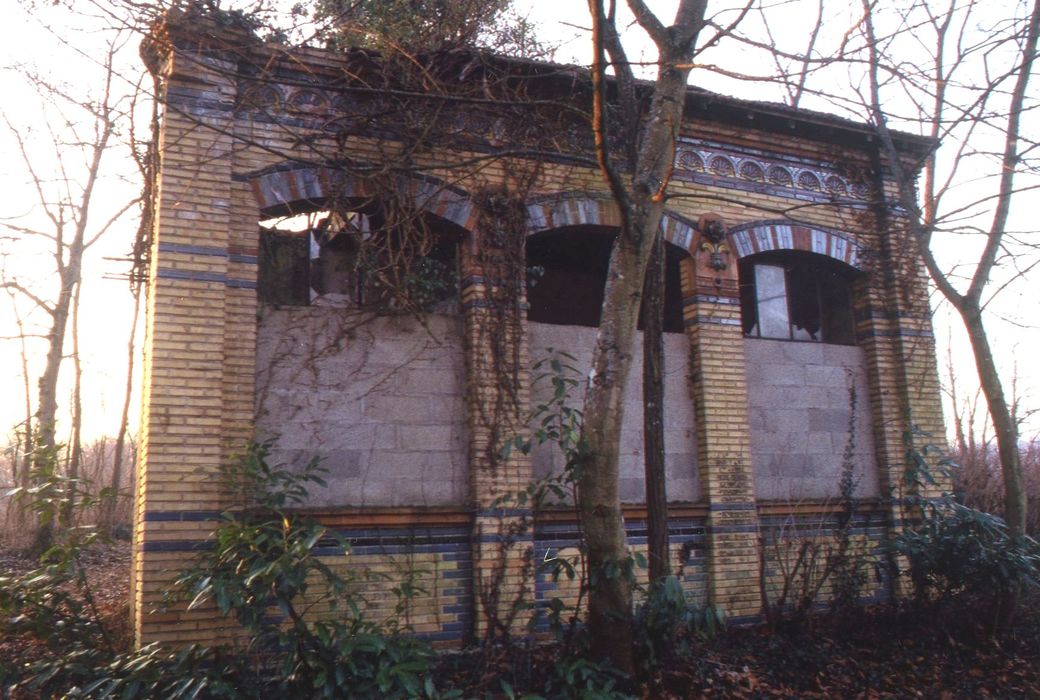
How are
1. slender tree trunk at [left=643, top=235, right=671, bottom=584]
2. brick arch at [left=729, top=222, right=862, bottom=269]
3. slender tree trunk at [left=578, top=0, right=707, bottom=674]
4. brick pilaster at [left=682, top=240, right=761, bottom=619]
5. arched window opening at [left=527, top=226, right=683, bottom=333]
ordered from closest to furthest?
slender tree trunk at [left=578, top=0, right=707, bottom=674], slender tree trunk at [left=643, top=235, right=671, bottom=584], brick pilaster at [left=682, top=240, right=761, bottom=619], arched window opening at [left=527, top=226, right=683, bottom=333], brick arch at [left=729, top=222, right=862, bottom=269]

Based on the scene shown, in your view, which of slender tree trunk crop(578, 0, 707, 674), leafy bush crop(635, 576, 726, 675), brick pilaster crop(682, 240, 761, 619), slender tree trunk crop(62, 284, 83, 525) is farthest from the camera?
slender tree trunk crop(62, 284, 83, 525)

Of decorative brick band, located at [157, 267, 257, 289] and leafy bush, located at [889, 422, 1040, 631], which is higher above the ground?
decorative brick band, located at [157, 267, 257, 289]

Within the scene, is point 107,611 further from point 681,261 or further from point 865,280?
point 865,280

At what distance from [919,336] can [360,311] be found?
289 inches

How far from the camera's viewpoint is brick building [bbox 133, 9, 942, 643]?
8203 millimetres

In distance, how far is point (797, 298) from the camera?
11.7 meters

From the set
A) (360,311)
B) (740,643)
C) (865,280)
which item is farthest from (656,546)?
(865,280)

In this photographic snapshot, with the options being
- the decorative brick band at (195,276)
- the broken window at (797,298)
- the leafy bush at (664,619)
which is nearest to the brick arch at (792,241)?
the broken window at (797,298)

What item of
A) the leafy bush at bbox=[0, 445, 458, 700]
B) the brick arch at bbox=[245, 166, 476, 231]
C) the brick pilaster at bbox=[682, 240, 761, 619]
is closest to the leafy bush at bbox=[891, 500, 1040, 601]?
the brick pilaster at bbox=[682, 240, 761, 619]

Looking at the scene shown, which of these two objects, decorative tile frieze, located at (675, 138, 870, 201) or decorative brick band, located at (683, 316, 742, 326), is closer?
decorative brick band, located at (683, 316, 742, 326)

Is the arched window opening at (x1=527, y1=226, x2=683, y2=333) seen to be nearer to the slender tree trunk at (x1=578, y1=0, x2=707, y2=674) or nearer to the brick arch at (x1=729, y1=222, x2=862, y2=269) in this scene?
the brick arch at (x1=729, y1=222, x2=862, y2=269)

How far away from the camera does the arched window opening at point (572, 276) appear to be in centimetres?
1048

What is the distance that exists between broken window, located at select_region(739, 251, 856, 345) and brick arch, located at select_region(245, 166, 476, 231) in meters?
4.11

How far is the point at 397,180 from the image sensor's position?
29.9 feet
